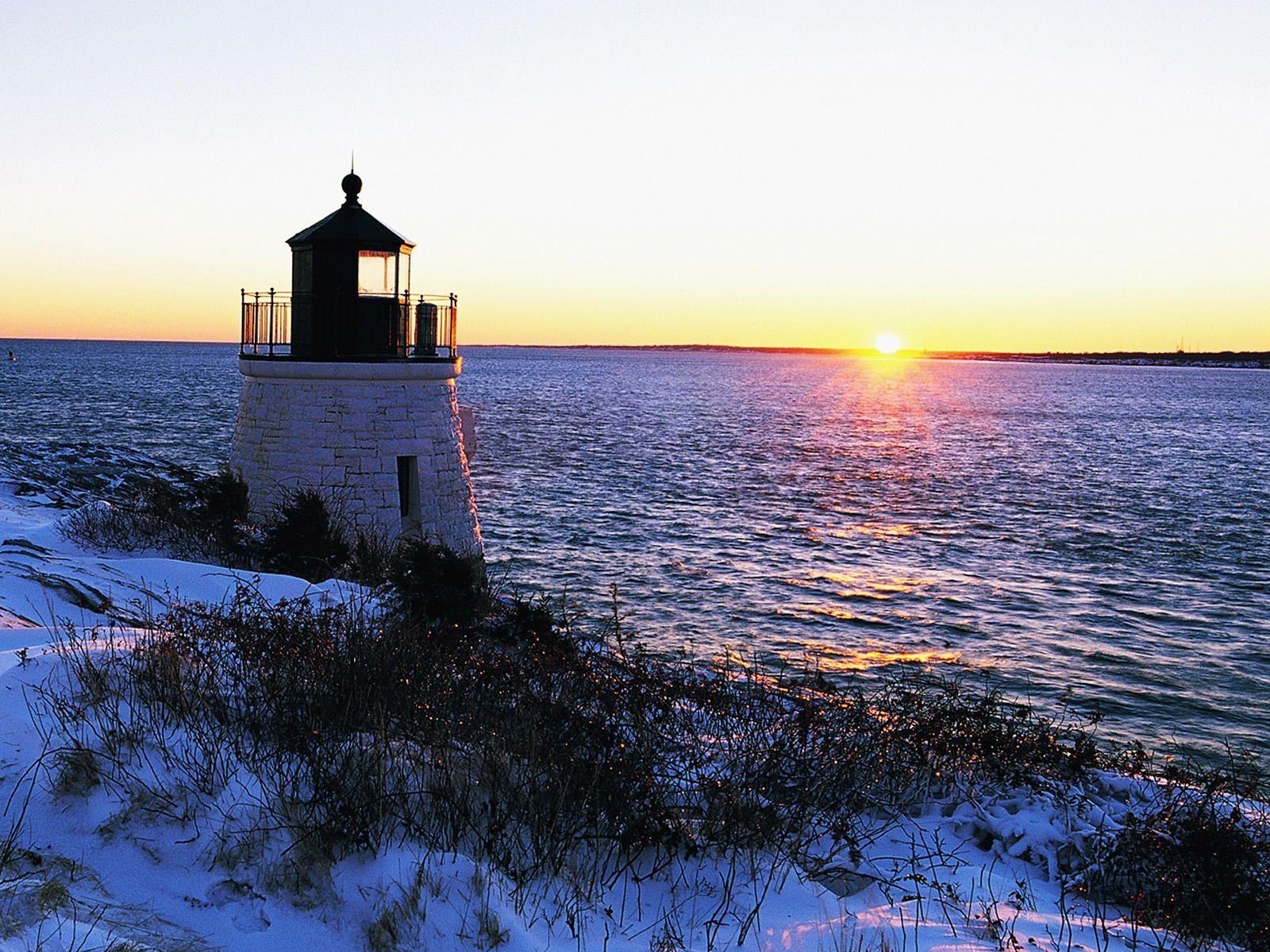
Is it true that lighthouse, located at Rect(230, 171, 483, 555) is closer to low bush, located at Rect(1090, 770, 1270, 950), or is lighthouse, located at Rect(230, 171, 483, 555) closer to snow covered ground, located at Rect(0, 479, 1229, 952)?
snow covered ground, located at Rect(0, 479, 1229, 952)

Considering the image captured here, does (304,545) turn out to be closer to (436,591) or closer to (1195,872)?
(436,591)

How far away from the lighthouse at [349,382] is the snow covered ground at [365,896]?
29.5 ft

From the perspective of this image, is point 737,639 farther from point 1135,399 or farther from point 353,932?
point 1135,399

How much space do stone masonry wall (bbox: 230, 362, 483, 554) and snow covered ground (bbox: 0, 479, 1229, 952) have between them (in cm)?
893

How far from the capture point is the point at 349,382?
14.2 metres

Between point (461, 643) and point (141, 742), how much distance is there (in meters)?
3.24

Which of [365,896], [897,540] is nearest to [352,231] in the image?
[365,896]

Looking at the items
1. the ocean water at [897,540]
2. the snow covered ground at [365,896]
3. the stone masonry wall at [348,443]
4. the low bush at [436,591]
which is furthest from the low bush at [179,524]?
the snow covered ground at [365,896]

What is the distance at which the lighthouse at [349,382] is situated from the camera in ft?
46.8

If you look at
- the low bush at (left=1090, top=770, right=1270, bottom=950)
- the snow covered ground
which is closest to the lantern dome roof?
the snow covered ground

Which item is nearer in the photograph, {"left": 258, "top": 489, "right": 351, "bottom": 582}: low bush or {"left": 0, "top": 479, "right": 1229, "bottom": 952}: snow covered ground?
{"left": 0, "top": 479, "right": 1229, "bottom": 952}: snow covered ground

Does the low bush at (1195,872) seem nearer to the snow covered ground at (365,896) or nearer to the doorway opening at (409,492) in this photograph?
the snow covered ground at (365,896)

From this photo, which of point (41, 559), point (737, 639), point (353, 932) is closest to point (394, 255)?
point (41, 559)

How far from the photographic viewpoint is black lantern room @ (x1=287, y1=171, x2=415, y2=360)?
14.2 meters
